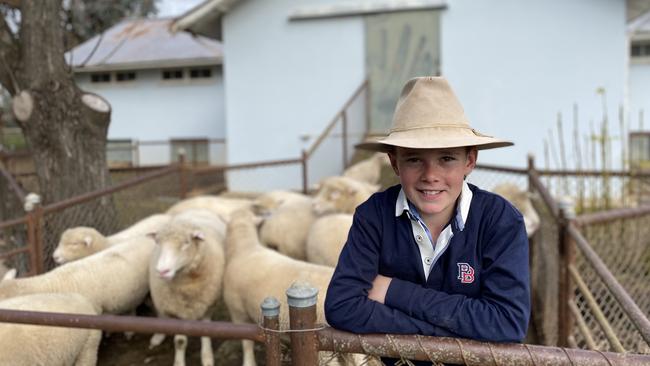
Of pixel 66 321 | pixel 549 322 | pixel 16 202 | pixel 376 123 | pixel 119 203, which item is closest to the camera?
pixel 66 321

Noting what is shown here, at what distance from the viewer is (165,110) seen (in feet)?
53.5

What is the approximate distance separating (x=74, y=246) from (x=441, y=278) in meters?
4.26

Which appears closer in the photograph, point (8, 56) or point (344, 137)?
point (8, 56)

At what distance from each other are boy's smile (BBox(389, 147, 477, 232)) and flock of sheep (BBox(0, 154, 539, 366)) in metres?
1.57

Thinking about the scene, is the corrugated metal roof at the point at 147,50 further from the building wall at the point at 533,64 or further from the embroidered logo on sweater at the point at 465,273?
the embroidered logo on sweater at the point at 465,273

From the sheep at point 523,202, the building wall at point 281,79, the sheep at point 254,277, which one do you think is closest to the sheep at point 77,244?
the sheep at point 254,277

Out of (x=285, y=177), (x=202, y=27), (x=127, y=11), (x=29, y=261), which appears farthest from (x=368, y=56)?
(x=127, y=11)

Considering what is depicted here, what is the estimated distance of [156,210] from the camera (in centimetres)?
806

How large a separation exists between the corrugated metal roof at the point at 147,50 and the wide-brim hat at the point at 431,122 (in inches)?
517

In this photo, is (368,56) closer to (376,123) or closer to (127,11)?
(376,123)

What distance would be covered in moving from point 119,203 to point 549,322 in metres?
6.14

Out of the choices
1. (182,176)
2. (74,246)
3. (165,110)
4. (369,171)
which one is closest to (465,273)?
(74,246)

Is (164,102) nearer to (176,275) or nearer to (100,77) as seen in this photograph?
(100,77)

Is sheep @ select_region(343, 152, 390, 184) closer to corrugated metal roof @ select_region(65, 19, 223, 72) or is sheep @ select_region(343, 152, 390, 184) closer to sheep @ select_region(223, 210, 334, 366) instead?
sheep @ select_region(223, 210, 334, 366)
